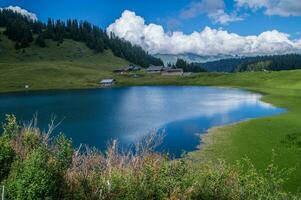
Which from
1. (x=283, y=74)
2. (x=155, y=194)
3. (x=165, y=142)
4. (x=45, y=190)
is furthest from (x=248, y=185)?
(x=283, y=74)

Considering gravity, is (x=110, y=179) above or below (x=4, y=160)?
below

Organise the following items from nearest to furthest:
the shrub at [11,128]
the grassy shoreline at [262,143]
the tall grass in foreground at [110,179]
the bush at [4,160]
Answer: the tall grass in foreground at [110,179]
the bush at [4,160]
the shrub at [11,128]
the grassy shoreline at [262,143]

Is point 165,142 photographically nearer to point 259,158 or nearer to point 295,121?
point 259,158

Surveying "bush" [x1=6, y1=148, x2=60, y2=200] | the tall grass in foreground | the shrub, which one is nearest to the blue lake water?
the shrub

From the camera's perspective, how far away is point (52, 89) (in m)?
179

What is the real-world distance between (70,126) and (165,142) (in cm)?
2096

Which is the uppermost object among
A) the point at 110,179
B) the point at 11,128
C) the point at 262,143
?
the point at 11,128

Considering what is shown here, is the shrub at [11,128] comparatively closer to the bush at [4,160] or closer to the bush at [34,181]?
the bush at [4,160]

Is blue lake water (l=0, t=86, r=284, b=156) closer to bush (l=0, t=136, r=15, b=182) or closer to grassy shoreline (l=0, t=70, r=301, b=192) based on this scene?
grassy shoreline (l=0, t=70, r=301, b=192)

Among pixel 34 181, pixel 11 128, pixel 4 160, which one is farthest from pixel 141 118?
pixel 34 181

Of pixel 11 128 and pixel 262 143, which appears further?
pixel 262 143

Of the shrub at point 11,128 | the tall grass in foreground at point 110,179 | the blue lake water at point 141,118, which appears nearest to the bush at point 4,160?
the tall grass in foreground at point 110,179

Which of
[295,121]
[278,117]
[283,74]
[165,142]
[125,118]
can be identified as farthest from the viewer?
[283,74]

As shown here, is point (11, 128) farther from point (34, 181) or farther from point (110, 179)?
point (34, 181)
